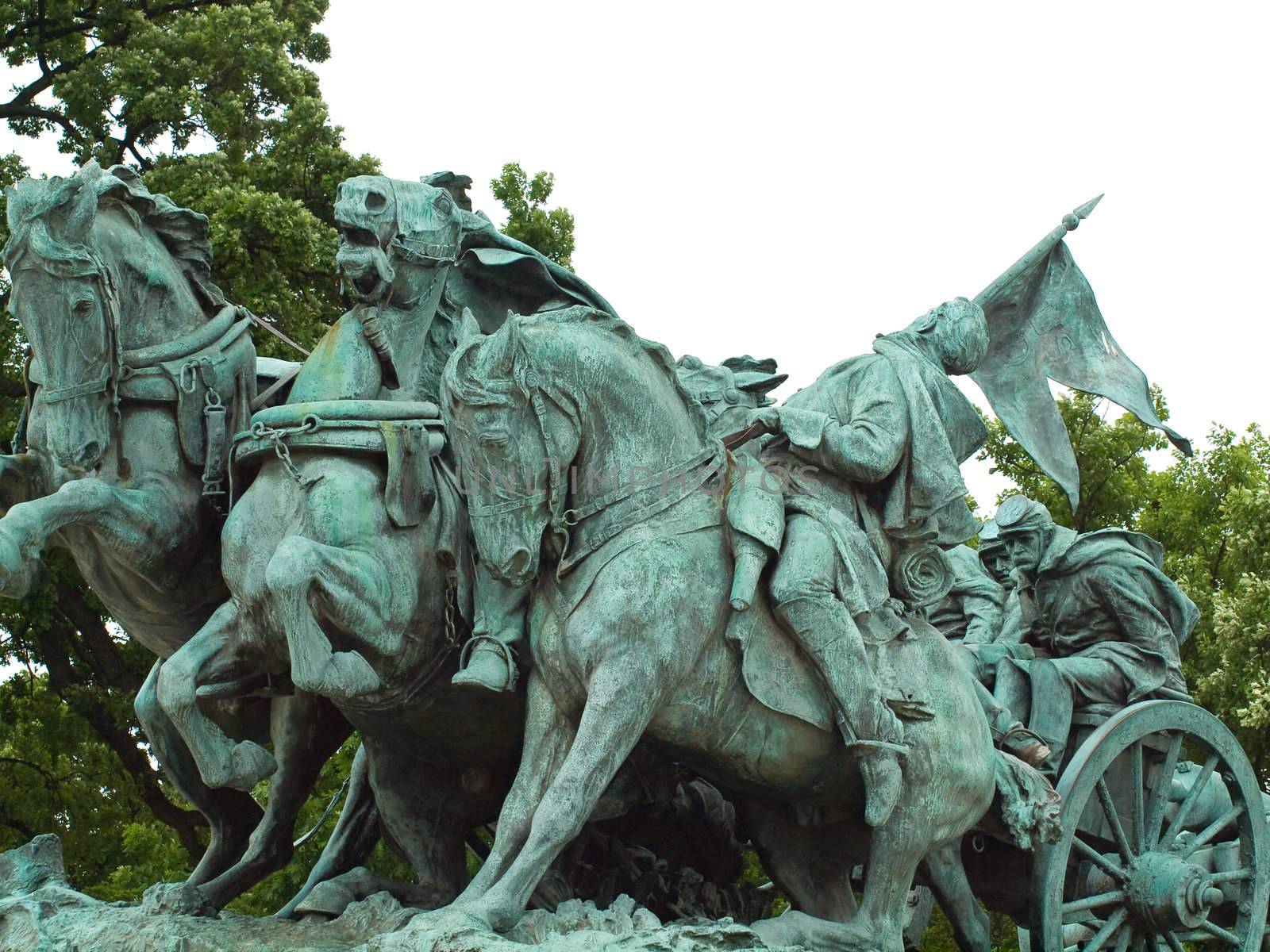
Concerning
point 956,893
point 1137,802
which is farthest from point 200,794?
point 1137,802

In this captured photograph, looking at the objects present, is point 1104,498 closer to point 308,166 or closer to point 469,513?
point 308,166

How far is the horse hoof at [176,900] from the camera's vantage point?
6.83 meters

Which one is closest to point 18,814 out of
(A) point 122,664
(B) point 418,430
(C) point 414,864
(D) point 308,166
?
(A) point 122,664

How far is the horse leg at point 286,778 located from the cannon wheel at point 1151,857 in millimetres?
3022

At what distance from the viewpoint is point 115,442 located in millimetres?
6863

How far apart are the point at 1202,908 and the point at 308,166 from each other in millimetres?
9506

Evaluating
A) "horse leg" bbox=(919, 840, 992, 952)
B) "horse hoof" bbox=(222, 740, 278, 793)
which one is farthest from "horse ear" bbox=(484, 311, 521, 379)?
"horse leg" bbox=(919, 840, 992, 952)

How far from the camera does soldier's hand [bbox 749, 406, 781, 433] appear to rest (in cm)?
704

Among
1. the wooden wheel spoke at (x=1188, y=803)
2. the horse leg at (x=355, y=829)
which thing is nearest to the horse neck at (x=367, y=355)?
the horse leg at (x=355, y=829)

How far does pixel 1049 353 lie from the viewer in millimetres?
8281

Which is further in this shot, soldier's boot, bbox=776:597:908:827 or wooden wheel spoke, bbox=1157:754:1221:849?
wooden wheel spoke, bbox=1157:754:1221:849

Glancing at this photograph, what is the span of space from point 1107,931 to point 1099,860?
29cm

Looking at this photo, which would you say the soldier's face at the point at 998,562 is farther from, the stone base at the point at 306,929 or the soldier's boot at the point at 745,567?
the stone base at the point at 306,929

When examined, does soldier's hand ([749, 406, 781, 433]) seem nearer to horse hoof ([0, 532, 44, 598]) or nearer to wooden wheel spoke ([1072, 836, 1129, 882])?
wooden wheel spoke ([1072, 836, 1129, 882])
